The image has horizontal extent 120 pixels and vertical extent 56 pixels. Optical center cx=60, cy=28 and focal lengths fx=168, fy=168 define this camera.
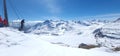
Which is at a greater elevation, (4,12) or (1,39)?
(4,12)

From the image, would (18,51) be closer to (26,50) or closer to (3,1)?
(26,50)

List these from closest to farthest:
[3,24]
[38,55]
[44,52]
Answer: [38,55] < [44,52] < [3,24]

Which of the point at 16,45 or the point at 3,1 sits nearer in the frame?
the point at 16,45

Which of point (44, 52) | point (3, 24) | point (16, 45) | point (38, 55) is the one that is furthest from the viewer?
point (3, 24)

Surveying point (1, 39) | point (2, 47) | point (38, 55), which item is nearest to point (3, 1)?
point (1, 39)

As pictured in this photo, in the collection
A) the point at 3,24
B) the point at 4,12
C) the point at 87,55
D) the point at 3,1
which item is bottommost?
the point at 87,55

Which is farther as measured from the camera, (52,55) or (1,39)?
(1,39)

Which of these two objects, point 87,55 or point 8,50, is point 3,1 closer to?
point 8,50

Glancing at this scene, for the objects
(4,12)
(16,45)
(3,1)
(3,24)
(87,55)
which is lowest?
(87,55)

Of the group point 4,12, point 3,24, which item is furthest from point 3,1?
point 3,24
